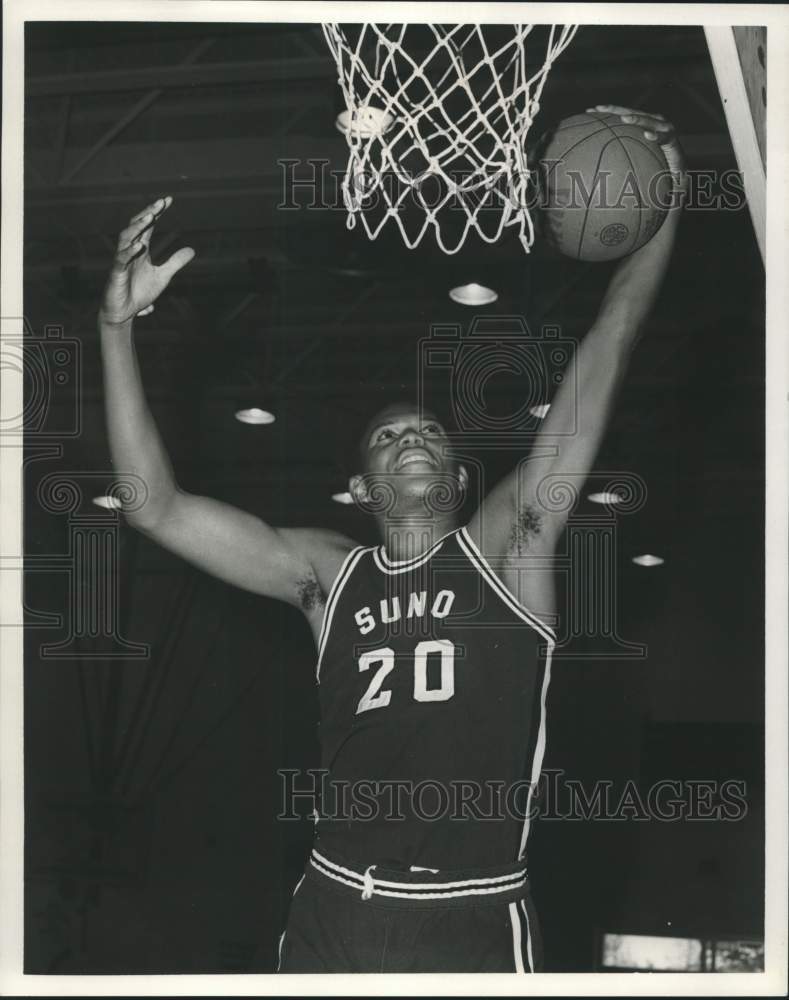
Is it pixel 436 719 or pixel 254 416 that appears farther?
pixel 254 416

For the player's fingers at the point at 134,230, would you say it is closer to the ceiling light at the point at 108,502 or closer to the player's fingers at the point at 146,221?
the player's fingers at the point at 146,221

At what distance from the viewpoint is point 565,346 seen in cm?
254

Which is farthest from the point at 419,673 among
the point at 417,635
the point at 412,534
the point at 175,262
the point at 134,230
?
the point at 134,230

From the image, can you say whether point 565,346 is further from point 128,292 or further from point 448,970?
point 448,970

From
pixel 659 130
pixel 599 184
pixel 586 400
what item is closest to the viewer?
pixel 599 184

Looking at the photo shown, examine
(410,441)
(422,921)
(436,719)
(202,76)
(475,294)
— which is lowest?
(422,921)

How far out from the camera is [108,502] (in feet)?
8.29

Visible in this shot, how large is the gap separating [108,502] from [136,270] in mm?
521

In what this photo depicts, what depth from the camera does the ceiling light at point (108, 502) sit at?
2520mm

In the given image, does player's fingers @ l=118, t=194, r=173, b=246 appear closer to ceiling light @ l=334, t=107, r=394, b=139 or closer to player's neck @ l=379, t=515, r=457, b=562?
ceiling light @ l=334, t=107, r=394, b=139

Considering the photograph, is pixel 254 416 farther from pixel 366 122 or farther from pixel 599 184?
pixel 599 184

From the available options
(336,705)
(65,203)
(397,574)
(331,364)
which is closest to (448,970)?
(336,705)

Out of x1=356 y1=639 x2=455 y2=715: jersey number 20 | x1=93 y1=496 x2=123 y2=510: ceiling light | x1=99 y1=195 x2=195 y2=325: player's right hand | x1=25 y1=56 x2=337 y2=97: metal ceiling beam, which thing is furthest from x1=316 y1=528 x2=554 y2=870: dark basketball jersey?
x1=25 y1=56 x2=337 y2=97: metal ceiling beam

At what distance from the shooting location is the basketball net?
251cm
